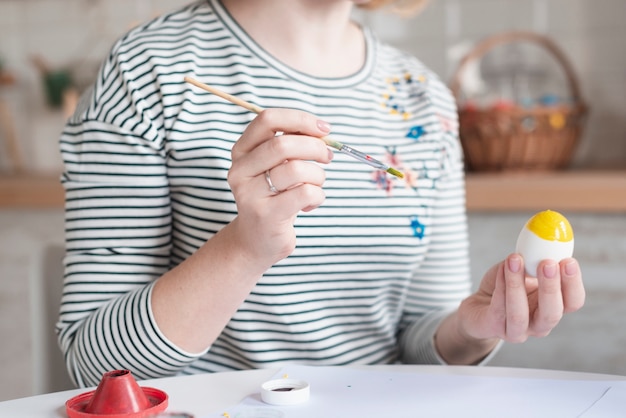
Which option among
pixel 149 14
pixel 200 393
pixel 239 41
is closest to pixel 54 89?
pixel 149 14

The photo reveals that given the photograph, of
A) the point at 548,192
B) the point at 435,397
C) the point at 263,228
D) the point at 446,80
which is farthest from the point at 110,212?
the point at 446,80

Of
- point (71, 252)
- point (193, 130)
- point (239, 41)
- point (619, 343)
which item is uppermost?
point (239, 41)

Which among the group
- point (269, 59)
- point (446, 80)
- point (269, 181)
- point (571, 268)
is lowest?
point (571, 268)

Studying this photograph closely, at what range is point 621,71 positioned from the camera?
2.20m

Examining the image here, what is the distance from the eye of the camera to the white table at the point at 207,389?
2.32 feet

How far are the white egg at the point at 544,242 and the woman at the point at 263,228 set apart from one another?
3 centimetres

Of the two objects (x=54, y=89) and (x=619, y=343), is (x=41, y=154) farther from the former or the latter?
(x=619, y=343)

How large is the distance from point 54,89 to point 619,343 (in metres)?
1.84

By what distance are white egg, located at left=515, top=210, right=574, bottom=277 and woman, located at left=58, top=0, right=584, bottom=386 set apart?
29 millimetres

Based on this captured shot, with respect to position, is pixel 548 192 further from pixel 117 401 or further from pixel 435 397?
pixel 117 401

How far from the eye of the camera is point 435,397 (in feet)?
2.44

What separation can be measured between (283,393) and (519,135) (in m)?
1.35

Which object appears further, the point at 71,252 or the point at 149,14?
the point at 149,14

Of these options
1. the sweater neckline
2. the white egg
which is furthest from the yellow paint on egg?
the sweater neckline
